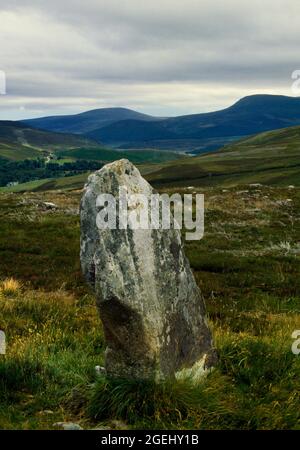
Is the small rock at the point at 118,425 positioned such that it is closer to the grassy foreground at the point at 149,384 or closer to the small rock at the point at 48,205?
the grassy foreground at the point at 149,384

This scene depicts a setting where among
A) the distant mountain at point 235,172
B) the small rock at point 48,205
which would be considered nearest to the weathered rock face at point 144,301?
the small rock at point 48,205

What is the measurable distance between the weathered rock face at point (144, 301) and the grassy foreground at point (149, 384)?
16.4 inches

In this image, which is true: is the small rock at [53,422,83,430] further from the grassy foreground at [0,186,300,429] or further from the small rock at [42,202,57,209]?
the small rock at [42,202,57,209]

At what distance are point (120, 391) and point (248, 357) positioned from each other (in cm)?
243

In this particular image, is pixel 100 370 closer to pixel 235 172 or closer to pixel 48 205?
pixel 48 205

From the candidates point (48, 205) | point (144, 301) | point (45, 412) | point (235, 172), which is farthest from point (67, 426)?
point (235, 172)

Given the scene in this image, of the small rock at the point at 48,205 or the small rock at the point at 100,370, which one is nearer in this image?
the small rock at the point at 100,370

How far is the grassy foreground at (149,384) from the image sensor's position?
6.91 metres

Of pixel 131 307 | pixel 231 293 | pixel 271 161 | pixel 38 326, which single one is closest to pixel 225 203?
pixel 231 293

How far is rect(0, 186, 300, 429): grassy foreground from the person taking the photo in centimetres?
691

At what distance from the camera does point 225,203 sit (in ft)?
145

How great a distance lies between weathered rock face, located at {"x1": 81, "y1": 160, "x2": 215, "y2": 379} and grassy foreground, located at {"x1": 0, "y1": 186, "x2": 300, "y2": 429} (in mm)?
416

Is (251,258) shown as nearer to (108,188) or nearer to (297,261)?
(297,261)
